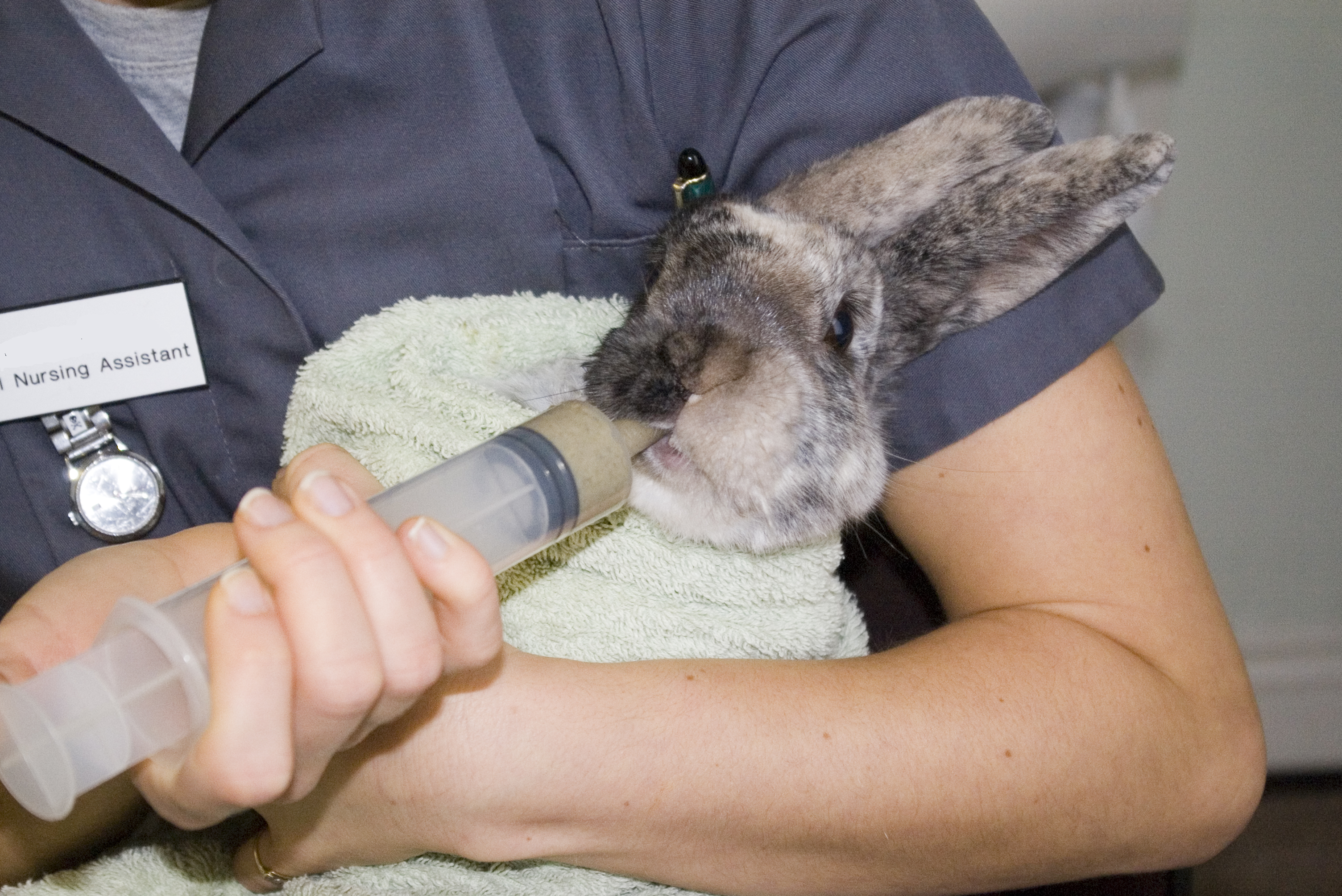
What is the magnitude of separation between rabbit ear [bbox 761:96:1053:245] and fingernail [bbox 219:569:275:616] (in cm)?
50

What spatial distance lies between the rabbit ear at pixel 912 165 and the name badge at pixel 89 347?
0.49m

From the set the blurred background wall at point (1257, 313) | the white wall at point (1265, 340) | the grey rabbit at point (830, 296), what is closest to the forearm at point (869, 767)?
the grey rabbit at point (830, 296)

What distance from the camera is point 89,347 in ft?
2.40

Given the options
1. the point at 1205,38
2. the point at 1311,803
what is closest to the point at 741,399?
the point at 1205,38

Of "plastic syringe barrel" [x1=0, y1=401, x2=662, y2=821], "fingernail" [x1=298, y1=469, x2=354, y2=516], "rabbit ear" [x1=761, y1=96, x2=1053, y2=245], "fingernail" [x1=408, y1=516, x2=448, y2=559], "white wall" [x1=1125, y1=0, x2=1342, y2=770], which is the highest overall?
"rabbit ear" [x1=761, y1=96, x2=1053, y2=245]

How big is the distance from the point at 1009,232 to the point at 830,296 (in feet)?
0.44

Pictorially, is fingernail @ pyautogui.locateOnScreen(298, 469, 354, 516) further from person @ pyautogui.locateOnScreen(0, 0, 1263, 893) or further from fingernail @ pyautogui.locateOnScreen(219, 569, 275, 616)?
person @ pyautogui.locateOnScreen(0, 0, 1263, 893)

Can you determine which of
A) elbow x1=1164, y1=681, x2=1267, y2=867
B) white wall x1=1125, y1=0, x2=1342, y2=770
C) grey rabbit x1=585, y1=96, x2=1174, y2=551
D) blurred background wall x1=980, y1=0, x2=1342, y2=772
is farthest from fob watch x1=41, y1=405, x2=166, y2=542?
white wall x1=1125, y1=0, x2=1342, y2=770

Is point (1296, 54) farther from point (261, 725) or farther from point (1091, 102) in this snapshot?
point (261, 725)

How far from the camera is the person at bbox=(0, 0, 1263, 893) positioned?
2.11ft

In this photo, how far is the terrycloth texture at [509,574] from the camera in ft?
2.34

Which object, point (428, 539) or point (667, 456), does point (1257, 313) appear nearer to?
point (667, 456)

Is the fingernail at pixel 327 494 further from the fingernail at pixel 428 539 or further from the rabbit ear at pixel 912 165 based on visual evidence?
the rabbit ear at pixel 912 165

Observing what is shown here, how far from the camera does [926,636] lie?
2.48 ft
